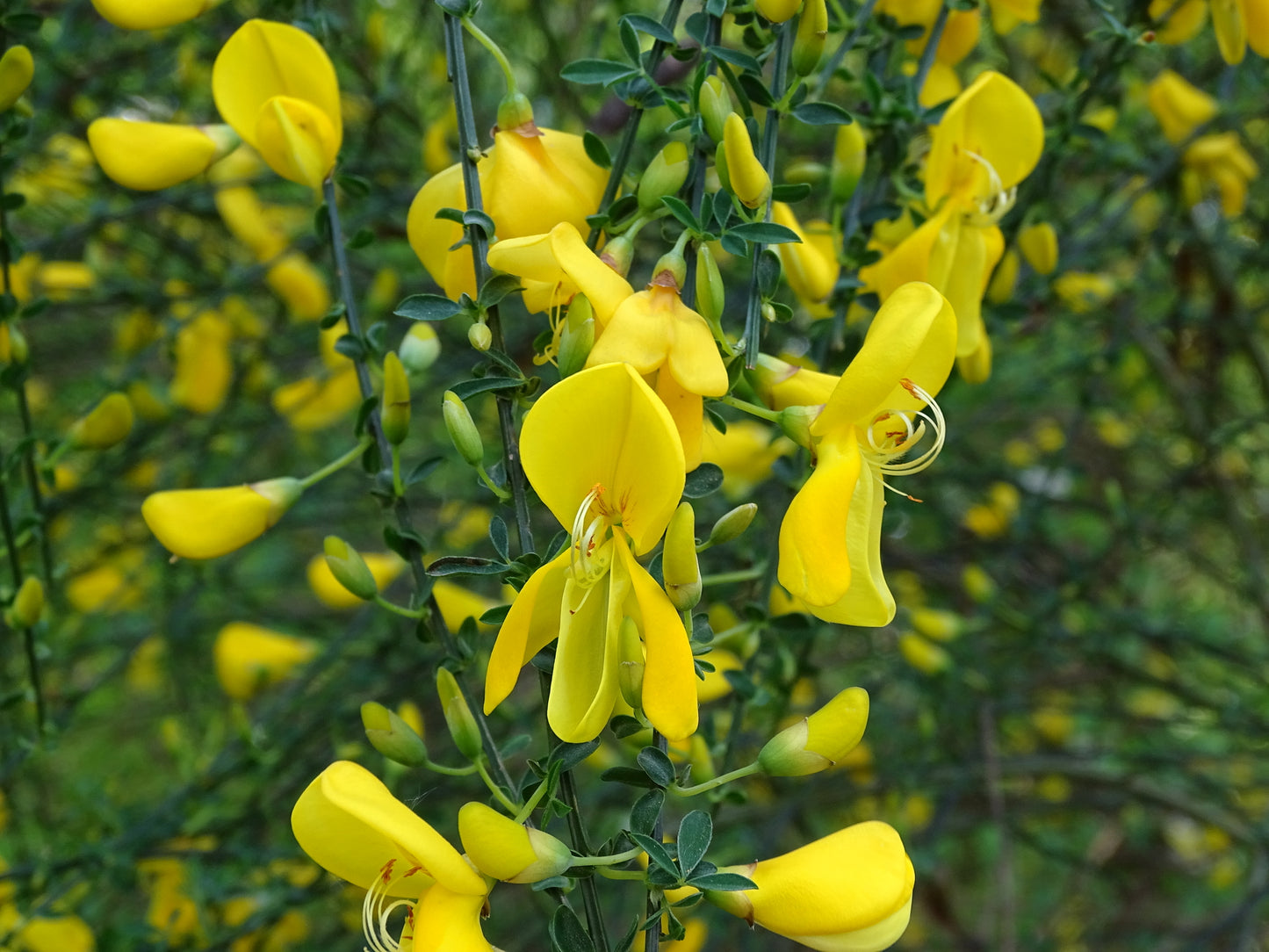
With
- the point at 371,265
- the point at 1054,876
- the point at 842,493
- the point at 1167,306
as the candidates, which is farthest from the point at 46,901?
the point at 1054,876

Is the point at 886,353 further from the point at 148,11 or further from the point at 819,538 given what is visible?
the point at 148,11

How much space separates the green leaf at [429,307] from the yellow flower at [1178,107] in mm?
1076

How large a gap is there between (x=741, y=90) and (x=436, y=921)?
516 mm

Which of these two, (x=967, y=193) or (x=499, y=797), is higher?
(x=967, y=193)

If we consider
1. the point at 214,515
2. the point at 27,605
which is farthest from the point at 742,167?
the point at 27,605

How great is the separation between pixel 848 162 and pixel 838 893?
52cm

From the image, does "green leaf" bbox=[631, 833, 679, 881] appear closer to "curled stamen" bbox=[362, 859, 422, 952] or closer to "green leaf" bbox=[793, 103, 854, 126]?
"curled stamen" bbox=[362, 859, 422, 952]

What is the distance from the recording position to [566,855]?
21.9 inches

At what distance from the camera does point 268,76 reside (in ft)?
2.75

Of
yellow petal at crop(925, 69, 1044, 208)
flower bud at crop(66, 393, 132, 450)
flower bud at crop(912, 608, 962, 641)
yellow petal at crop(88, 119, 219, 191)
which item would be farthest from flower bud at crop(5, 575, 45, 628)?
flower bud at crop(912, 608, 962, 641)

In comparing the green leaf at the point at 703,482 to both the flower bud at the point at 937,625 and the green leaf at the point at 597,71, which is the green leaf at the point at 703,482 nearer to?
the green leaf at the point at 597,71

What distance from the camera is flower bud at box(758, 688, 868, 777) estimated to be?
63 cm

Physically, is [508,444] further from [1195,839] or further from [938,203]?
[1195,839]

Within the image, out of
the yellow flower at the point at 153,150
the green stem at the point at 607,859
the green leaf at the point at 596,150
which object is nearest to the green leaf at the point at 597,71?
the green leaf at the point at 596,150
